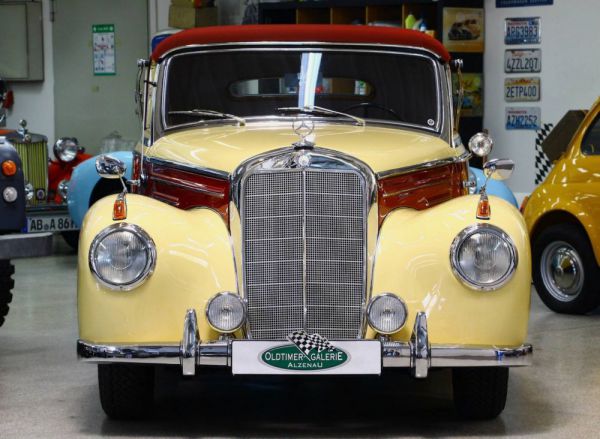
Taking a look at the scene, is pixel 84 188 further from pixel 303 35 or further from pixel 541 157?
pixel 303 35

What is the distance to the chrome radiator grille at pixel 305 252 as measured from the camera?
17.1ft

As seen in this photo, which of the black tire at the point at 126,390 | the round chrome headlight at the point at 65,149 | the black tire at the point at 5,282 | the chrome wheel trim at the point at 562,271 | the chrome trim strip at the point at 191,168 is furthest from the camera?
the round chrome headlight at the point at 65,149

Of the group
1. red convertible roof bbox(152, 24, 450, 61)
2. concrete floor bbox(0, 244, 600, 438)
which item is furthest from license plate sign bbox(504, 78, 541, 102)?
red convertible roof bbox(152, 24, 450, 61)

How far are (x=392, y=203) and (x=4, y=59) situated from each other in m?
12.4

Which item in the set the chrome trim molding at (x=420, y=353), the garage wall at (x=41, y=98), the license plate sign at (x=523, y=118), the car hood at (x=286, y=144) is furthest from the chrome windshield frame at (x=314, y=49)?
the garage wall at (x=41, y=98)

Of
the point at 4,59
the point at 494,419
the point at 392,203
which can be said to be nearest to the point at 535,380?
the point at 494,419

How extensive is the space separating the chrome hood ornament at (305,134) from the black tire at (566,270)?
131 inches

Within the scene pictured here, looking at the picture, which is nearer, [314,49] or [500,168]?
[500,168]

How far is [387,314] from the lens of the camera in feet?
16.7

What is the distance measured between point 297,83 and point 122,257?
63.8 inches

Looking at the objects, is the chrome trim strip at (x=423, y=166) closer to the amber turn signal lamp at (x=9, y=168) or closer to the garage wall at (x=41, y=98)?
the amber turn signal lamp at (x=9, y=168)

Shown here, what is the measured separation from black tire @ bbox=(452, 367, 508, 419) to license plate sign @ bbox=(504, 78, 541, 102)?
25.6 feet

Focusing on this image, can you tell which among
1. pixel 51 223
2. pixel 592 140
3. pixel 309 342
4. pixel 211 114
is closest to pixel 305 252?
pixel 309 342

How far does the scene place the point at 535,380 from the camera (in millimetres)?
6562
